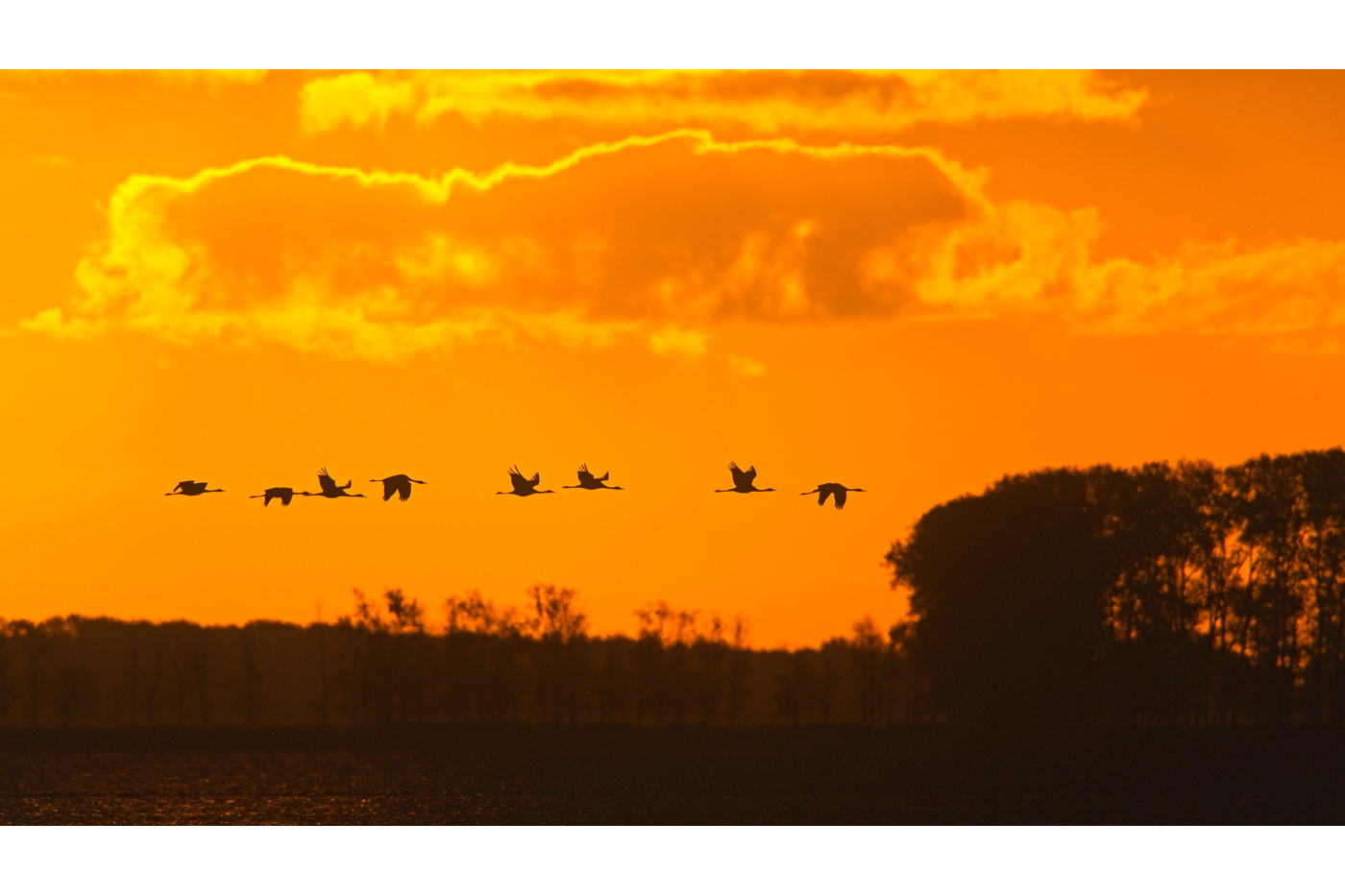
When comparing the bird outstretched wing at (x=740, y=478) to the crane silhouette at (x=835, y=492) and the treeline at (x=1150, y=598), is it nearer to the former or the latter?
the crane silhouette at (x=835, y=492)

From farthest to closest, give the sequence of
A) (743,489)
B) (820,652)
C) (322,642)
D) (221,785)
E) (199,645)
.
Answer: (820,652), (199,645), (322,642), (221,785), (743,489)

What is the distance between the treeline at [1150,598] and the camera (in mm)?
56188

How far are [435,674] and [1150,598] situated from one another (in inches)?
1437

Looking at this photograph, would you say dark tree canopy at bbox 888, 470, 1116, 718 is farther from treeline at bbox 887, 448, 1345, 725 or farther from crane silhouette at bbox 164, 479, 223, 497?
crane silhouette at bbox 164, 479, 223, 497

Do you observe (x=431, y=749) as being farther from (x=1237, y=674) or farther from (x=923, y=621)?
(x=1237, y=674)

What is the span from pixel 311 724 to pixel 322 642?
6.47m

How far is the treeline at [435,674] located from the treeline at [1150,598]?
21233mm

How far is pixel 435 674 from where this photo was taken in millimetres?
82438

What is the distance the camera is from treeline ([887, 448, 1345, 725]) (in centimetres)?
5619

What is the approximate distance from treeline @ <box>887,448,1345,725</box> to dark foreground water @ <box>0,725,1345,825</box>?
1765 millimetres

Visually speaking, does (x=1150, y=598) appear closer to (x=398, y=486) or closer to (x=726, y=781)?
(x=726, y=781)

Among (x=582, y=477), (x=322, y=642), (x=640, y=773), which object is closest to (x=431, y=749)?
(x=322, y=642)

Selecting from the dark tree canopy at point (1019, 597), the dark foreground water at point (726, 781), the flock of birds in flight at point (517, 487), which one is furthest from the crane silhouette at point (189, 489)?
the dark tree canopy at point (1019, 597)

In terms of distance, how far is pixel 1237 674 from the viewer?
57031mm
